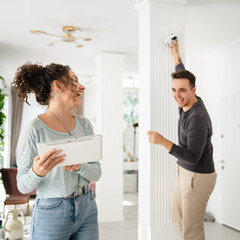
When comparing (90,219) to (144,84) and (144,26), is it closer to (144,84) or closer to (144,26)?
(144,84)

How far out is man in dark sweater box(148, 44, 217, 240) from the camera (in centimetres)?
204

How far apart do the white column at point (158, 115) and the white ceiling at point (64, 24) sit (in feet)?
2.05

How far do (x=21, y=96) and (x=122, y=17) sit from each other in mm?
2766

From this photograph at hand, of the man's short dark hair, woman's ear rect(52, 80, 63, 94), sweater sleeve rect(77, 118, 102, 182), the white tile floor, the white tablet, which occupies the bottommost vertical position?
the white tile floor

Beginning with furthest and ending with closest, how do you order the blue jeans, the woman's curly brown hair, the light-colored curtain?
1. the light-colored curtain
2. the woman's curly brown hair
3. the blue jeans

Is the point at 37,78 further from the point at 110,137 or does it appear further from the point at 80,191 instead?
the point at 110,137


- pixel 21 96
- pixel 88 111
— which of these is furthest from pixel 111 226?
pixel 88 111

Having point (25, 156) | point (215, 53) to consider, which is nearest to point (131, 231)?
point (215, 53)

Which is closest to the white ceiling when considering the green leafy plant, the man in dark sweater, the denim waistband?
the man in dark sweater

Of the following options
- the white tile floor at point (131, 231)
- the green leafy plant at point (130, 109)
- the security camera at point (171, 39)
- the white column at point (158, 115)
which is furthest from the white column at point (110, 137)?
the green leafy plant at point (130, 109)

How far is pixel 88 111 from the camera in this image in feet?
28.6

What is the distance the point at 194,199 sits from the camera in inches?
86.7

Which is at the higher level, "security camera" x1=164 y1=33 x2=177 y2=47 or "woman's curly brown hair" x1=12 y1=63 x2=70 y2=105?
"security camera" x1=164 y1=33 x2=177 y2=47

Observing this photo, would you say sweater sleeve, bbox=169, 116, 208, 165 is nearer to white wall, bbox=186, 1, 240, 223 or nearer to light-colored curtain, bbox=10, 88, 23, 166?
white wall, bbox=186, 1, 240, 223
